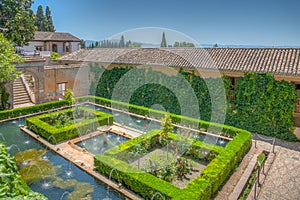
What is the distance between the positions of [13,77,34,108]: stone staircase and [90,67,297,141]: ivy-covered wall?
10.0 m

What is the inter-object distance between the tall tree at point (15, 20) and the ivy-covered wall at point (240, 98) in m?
12.8

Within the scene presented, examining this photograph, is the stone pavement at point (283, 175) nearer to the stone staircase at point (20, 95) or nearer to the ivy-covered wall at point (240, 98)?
the ivy-covered wall at point (240, 98)

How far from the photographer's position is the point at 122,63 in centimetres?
2000

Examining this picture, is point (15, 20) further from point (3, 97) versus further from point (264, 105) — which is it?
point (264, 105)

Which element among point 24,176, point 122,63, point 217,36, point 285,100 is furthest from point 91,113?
point 217,36

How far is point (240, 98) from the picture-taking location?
14.8 metres

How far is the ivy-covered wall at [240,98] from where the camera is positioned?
13406 millimetres

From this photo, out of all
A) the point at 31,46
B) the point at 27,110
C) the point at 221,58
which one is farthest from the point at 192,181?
the point at 31,46

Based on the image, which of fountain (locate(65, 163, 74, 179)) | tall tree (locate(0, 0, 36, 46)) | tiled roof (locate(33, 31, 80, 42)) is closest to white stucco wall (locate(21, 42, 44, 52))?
tiled roof (locate(33, 31, 80, 42))

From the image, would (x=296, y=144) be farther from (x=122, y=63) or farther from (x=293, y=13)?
(x=122, y=63)

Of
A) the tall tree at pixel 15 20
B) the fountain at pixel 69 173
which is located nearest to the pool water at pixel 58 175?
the fountain at pixel 69 173

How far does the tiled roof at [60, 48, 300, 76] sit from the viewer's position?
13617 millimetres

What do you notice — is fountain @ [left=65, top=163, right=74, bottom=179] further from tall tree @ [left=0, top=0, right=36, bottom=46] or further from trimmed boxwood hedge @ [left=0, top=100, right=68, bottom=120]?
tall tree @ [left=0, top=0, right=36, bottom=46]

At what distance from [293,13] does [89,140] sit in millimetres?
15822
